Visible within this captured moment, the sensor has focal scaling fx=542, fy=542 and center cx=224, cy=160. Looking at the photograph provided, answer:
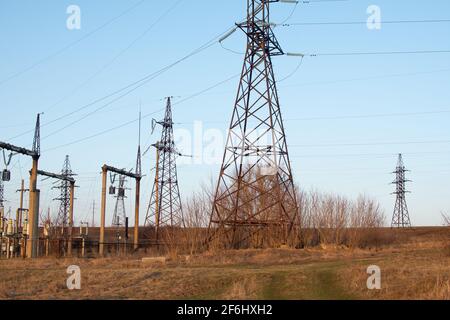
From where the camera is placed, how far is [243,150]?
3084 centimetres

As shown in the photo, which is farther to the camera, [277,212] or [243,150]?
[277,212]

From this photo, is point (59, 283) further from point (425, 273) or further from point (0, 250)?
→ point (0, 250)

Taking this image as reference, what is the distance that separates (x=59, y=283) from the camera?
1928cm
